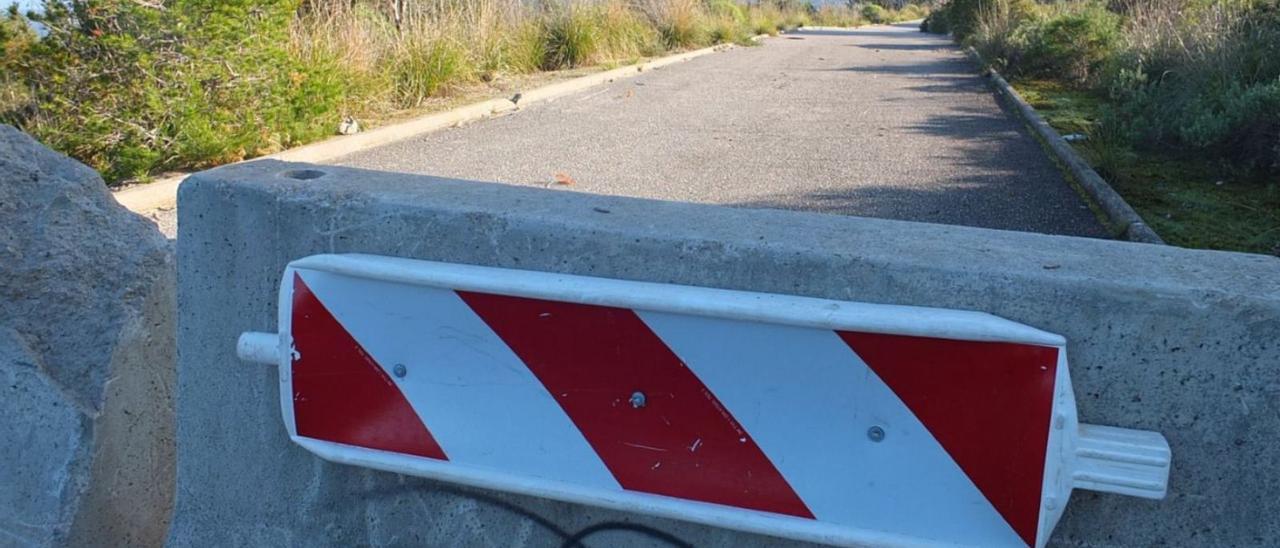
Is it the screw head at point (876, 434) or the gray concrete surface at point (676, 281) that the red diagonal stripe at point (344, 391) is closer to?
the gray concrete surface at point (676, 281)

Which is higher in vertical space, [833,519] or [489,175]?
[833,519]

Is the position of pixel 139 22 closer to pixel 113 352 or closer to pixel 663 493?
pixel 113 352

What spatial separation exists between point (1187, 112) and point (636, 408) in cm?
896

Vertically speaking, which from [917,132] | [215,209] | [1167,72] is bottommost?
[917,132]

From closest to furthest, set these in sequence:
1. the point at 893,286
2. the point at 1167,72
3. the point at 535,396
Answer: the point at 893,286 → the point at 535,396 → the point at 1167,72

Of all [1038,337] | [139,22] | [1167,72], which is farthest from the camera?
[1167,72]

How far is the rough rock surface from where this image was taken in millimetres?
2594

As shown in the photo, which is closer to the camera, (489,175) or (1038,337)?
(1038,337)

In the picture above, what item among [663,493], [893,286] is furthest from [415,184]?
[893,286]

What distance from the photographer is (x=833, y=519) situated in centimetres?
196

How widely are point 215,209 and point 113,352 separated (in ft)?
2.09

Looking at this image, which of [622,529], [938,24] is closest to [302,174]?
[622,529]

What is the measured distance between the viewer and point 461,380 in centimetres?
216

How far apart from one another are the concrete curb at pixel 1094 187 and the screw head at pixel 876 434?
4.46 metres
